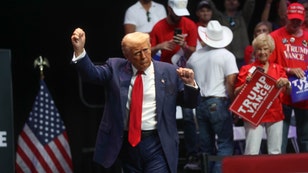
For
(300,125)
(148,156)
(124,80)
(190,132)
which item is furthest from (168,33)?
(148,156)

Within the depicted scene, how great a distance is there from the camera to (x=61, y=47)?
41.3 feet

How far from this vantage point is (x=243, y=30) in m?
11.8

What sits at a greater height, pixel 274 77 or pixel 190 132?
pixel 274 77

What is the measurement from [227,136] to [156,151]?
213 cm

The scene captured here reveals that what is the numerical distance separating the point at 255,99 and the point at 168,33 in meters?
1.41

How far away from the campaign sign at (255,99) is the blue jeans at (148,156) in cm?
193

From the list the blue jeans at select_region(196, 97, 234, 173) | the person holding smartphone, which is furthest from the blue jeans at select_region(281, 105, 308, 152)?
the person holding smartphone

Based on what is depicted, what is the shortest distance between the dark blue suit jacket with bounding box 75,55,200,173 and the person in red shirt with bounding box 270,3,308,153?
7.30 feet

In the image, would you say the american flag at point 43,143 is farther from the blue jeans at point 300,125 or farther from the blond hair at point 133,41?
the blond hair at point 133,41

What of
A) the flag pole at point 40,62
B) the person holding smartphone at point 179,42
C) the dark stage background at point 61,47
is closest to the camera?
the person holding smartphone at point 179,42

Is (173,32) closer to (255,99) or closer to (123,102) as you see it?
(255,99)

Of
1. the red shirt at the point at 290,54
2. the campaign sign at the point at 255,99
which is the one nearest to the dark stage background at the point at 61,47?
the campaign sign at the point at 255,99

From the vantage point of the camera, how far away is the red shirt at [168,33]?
11.0 meters

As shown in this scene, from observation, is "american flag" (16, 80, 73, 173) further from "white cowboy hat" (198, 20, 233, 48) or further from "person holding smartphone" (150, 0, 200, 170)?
"white cowboy hat" (198, 20, 233, 48)
